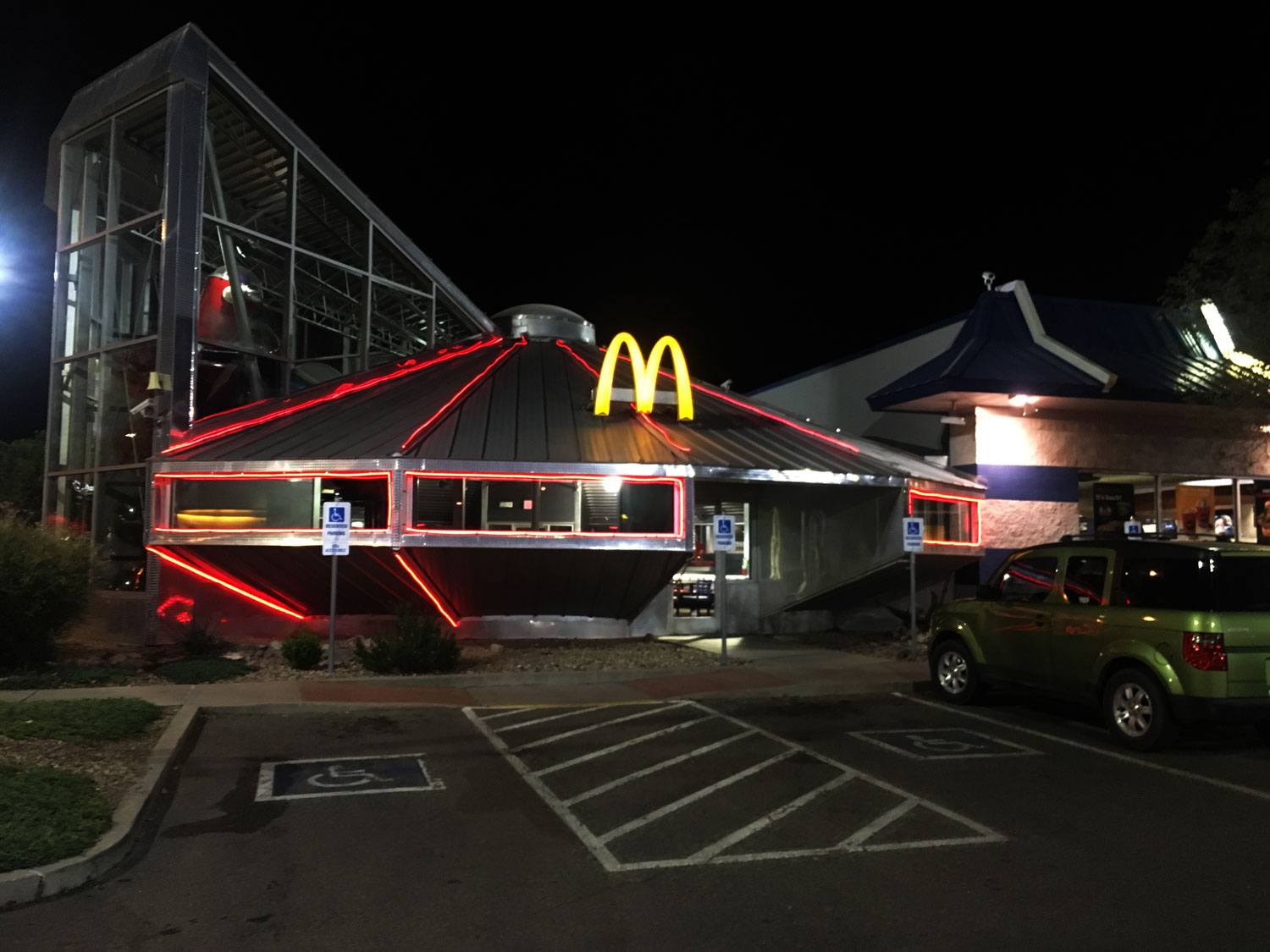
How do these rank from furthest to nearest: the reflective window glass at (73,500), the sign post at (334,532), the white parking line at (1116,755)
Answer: the reflective window glass at (73,500) → the sign post at (334,532) → the white parking line at (1116,755)

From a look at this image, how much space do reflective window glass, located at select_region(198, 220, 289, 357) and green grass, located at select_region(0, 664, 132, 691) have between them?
8.08 m

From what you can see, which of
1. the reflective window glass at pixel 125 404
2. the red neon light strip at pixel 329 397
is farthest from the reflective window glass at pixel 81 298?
the red neon light strip at pixel 329 397

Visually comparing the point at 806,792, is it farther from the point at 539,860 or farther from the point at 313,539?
the point at 313,539

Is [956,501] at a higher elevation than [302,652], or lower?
higher

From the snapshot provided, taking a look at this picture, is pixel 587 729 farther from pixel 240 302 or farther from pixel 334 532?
pixel 240 302

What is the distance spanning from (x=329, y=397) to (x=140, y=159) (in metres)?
7.56

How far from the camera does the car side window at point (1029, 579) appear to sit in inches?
423

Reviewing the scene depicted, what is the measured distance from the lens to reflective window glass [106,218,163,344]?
2034cm

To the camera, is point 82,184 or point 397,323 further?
point 397,323

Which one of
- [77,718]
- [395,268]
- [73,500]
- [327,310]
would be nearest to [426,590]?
[77,718]

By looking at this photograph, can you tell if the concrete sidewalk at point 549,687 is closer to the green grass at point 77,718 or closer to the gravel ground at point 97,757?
the green grass at point 77,718

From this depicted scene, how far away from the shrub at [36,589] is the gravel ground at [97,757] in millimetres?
5225

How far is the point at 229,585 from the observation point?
56.9ft

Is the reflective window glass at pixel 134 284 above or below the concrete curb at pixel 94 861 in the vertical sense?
above
